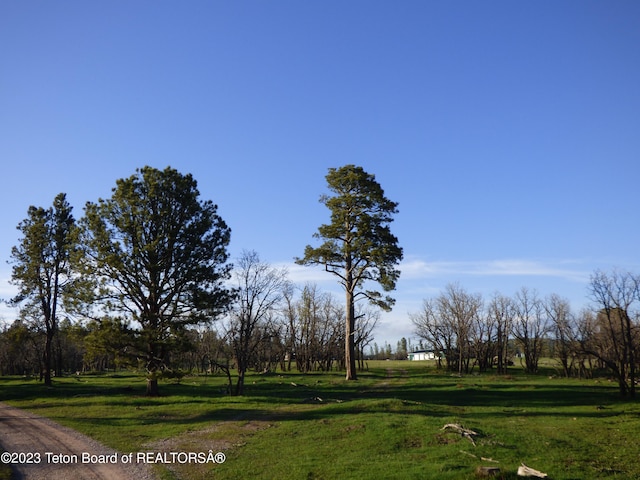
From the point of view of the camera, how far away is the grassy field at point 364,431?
12969 millimetres

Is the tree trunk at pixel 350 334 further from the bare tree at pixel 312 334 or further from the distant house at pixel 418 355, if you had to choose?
the distant house at pixel 418 355

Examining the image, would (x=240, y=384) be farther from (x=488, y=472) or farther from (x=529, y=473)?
(x=529, y=473)

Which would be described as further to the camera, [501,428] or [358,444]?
[501,428]

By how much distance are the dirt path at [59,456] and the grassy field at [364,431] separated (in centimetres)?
85

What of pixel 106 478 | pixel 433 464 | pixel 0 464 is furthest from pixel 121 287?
pixel 433 464

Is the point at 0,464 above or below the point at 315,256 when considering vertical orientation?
below

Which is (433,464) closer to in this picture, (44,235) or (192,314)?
(192,314)

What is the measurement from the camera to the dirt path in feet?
42.0

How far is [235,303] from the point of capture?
31.8 metres

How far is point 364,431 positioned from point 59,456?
1076cm

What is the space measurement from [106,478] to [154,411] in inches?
499

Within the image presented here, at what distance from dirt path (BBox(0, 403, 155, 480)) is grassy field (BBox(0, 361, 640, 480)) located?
0.85m

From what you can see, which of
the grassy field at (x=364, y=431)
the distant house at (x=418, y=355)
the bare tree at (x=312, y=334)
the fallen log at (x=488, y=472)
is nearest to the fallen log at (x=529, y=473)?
the grassy field at (x=364, y=431)

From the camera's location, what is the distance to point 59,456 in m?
14.9
